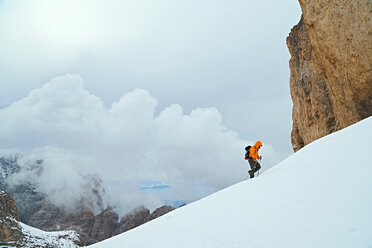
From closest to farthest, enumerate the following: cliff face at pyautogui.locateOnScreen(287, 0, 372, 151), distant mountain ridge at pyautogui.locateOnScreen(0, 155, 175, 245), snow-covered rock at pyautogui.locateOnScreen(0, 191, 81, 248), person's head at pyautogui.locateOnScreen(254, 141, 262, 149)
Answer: person's head at pyautogui.locateOnScreen(254, 141, 262, 149) < cliff face at pyautogui.locateOnScreen(287, 0, 372, 151) < snow-covered rock at pyautogui.locateOnScreen(0, 191, 81, 248) < distant mountain ridge at pyautogui.locateOnScreen(0, 155, 175, 245)

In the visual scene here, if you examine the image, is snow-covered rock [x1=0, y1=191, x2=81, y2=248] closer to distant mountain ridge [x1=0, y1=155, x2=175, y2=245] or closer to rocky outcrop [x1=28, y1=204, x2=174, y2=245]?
distant mountain ridge [x1=0, y1=155, x2=175, y2=245]

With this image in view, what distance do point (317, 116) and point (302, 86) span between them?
3002mm

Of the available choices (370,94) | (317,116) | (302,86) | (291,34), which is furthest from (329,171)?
(291,34)

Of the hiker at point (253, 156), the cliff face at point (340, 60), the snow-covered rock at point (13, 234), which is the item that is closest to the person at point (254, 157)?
the hiker at point (253, 156)

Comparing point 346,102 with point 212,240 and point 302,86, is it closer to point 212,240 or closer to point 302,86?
point 302,86

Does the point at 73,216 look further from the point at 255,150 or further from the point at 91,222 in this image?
the point at 255,150

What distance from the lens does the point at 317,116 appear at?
18812 mm

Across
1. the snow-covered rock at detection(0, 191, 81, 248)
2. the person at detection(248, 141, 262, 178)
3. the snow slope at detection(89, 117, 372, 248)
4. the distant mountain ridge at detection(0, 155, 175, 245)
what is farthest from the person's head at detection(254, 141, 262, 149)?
the distant mountain ridge at detection(0, 155, 175, 245)

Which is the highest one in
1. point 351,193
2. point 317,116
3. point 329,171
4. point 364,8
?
point 364,8

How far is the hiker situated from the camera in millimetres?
9586

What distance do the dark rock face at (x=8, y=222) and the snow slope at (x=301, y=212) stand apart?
25.8 metres

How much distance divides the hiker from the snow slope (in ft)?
9.26

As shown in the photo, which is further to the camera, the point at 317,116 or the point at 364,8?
the point at 317,116

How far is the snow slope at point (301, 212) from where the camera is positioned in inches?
125
